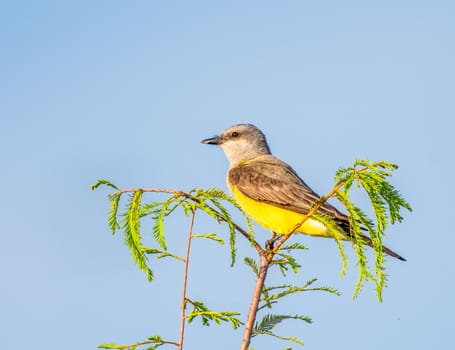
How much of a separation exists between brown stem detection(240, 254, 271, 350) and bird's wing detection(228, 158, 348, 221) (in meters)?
3.17

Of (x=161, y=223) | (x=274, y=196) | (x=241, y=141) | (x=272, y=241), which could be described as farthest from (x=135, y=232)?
(x=241, y=141)

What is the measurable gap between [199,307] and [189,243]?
46 centimetres

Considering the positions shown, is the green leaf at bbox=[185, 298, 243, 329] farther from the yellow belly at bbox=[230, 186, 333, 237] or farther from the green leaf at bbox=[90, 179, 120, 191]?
the yellow belly at bbox=[230, 186, 333, 237]

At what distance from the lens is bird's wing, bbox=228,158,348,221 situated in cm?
745

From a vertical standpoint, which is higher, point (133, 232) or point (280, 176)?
point (280, 176)

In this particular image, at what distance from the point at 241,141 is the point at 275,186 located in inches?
89.2

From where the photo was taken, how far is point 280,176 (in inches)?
311

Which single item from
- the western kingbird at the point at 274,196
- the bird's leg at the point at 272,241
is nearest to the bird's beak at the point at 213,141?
the western kingbird at the point at 274,196

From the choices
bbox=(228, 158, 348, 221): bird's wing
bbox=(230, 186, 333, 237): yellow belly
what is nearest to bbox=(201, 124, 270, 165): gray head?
bbox=(228, 158, 348, 221): bird's wing

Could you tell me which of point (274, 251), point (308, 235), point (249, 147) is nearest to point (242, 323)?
point (274, 251)

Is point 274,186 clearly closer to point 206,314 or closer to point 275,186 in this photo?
point 275,186

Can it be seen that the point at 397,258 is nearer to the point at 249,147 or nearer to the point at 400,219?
the point at 400,219

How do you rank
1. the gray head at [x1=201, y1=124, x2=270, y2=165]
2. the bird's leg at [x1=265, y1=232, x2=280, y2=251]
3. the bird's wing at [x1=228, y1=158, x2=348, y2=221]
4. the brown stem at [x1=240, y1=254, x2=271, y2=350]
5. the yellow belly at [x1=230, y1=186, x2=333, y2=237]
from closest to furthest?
the brown stem at [x1=240, y1=254, x2=271, y2=350], the bird's leg at [x1=265, y1=232, x2=280, y2=251], the yellow belly at [x1=230, y1=186, x2=333, y2=237], the bird's wing at [x1=228, y1=158, x2=348, y2=221], the gray head at [x1=201, y1=124, x2=270, y2=165]

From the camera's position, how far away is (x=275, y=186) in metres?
7.81
